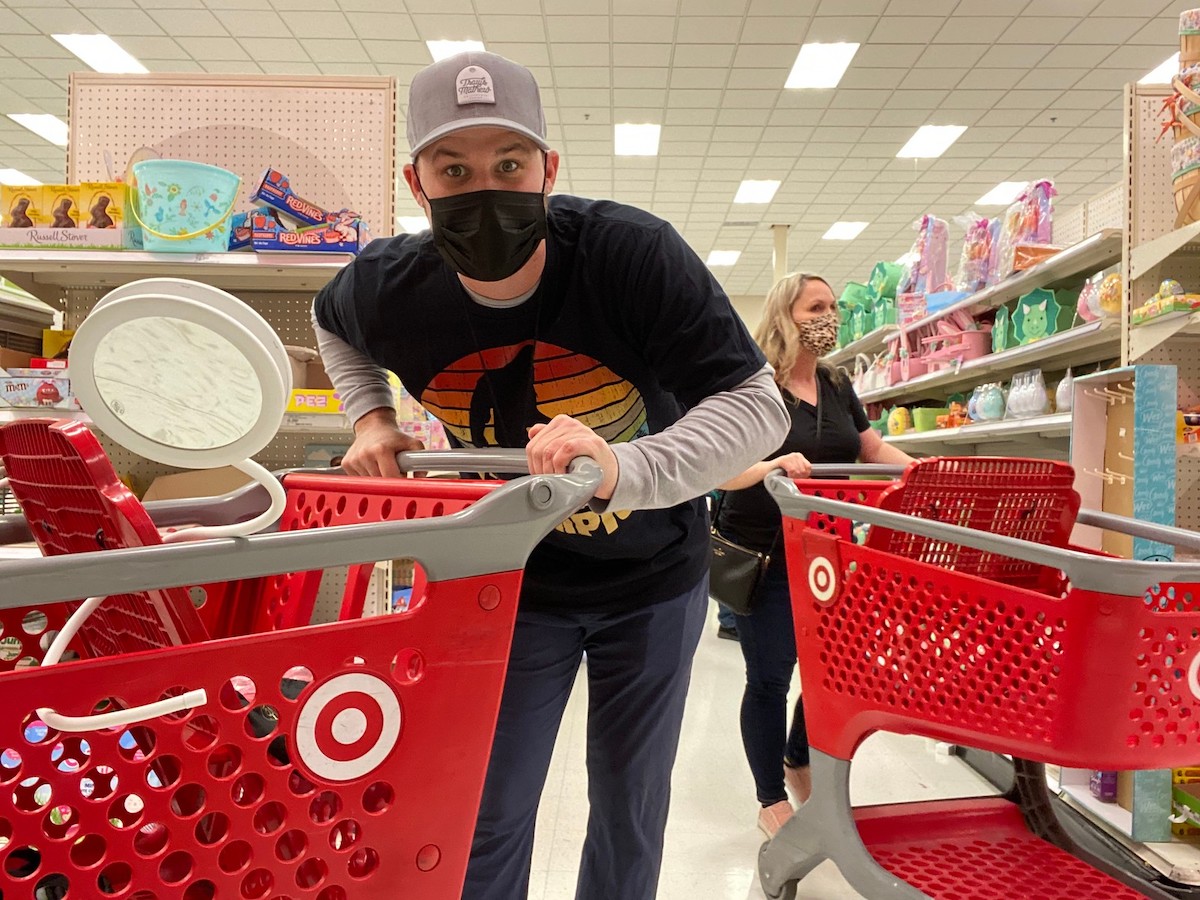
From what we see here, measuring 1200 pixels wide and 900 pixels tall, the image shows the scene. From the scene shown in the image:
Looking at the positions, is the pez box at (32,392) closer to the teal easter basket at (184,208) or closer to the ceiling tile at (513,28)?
the teal easter basket at (184,208)

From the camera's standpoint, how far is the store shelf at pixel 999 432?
290 cm

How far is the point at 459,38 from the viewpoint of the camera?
654cm

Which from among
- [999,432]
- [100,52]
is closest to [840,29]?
[999,432]

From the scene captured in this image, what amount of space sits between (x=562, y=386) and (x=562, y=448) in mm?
475

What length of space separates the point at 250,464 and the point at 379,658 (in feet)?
0.64

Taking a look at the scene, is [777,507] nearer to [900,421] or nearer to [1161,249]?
[1161,249]

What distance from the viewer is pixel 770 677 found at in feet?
7.91

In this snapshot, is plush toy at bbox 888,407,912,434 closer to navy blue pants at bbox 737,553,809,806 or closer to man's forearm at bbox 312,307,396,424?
navy blue pants at bbox 737,553,809,806

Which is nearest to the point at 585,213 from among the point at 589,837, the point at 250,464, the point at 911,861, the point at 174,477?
the point at 250,464

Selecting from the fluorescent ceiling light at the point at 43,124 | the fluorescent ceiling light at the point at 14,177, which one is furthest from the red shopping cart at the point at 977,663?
the fluorescent ceiling light at the point at 14,177

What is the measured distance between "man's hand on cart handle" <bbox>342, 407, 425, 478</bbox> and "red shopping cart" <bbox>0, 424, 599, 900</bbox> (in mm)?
522

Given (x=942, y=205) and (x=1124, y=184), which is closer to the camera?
(x=1124, y=184)

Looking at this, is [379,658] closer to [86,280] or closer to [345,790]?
[345,790]

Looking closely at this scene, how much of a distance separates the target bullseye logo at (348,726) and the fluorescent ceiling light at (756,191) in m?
9.56
